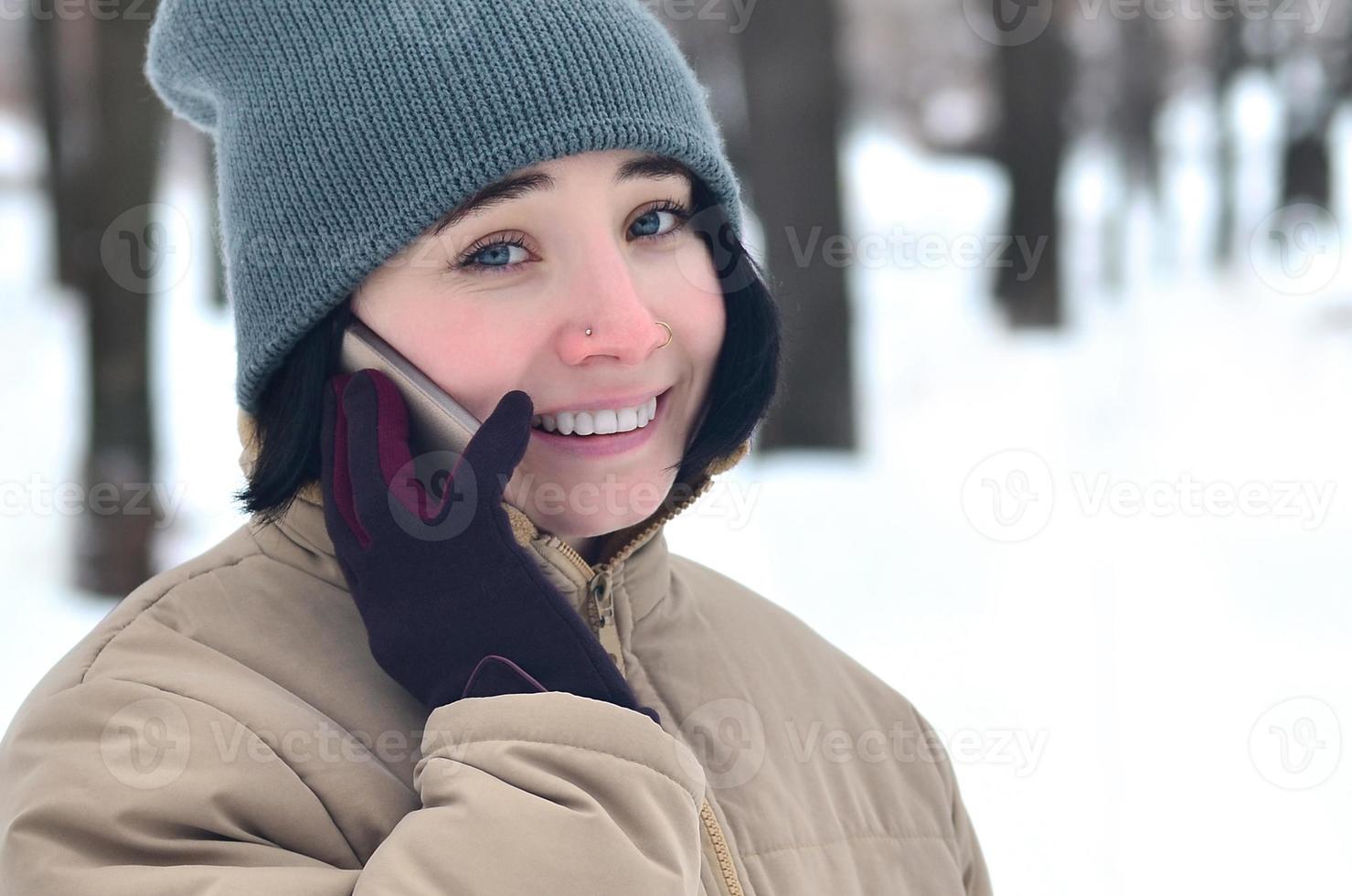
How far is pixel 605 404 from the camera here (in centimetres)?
153

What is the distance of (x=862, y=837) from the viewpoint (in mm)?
1680

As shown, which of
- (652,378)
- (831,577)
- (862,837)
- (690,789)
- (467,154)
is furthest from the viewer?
(831,577)

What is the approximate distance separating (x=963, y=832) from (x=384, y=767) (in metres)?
0.88

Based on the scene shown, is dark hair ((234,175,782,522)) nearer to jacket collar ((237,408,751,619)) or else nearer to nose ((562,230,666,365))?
jacket collar ((237,408,751,619))

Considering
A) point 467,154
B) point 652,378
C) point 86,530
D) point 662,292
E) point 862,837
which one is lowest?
point 86,530

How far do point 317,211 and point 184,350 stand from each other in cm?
800

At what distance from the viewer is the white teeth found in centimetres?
153

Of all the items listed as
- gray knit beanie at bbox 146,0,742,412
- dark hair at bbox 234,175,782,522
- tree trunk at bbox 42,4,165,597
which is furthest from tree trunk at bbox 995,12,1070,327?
gray knit beanie at bbox 146,0,742,412

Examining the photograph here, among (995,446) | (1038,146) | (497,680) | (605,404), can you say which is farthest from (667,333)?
(1038,146)

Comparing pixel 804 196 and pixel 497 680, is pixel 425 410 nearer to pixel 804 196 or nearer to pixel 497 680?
pixel 497 680

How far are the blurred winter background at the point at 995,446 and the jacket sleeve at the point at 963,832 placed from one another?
60.1 inches

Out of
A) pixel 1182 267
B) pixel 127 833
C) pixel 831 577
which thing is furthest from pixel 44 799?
pixel 1182 267

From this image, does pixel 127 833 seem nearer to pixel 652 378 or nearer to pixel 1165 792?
pixel 652 378

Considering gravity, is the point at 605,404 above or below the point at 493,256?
below
